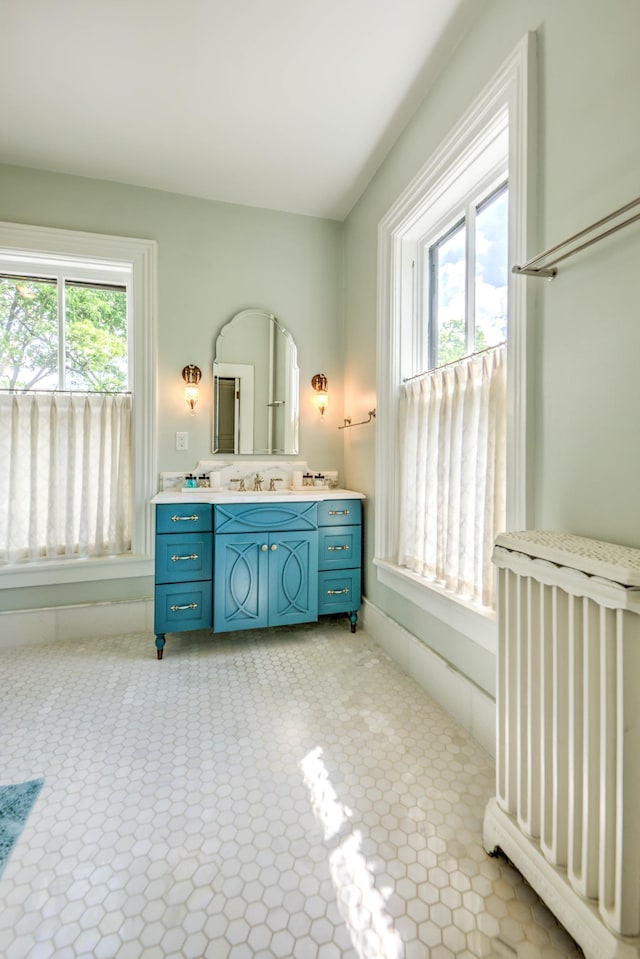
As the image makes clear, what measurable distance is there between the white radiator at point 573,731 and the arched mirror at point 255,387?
1.99m

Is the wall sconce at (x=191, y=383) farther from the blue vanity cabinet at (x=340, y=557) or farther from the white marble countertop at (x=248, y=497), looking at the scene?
the blue vanity cabinet at (x=340, y=557)

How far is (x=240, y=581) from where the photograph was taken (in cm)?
235

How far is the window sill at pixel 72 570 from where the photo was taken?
248 cm

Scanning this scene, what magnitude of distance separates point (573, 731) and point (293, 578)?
67.0 inches

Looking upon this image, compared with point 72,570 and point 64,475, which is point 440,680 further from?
point 64,475

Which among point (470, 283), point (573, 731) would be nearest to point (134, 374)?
point (470, 283)

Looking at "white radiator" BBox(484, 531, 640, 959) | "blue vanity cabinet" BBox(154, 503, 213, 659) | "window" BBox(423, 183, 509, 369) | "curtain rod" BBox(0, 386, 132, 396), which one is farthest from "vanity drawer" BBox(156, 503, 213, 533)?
"white radiator" BBox(484, 531, 640, 959)

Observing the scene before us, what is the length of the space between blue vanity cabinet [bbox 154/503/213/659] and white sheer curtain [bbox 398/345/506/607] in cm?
105

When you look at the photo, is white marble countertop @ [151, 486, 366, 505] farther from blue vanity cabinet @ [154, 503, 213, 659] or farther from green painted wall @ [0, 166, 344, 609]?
green painted wall @ [0, 166, 344, 609]

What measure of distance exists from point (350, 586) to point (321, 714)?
91 cm

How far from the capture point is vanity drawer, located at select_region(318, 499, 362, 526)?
8.37 feet

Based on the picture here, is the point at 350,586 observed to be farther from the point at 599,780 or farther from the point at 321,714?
the point at 599,780

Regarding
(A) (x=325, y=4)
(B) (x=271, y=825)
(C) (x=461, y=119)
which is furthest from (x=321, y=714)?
(A) (x=325, y=4)

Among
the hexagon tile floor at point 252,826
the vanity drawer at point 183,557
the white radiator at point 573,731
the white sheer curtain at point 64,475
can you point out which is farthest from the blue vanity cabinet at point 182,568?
the white radiator at point 573,731
